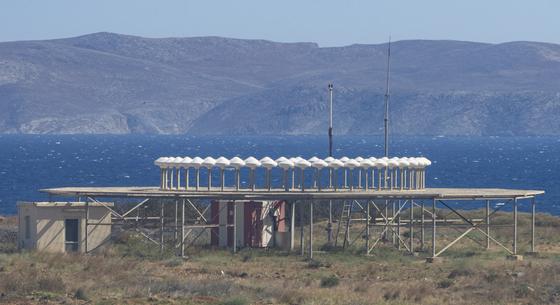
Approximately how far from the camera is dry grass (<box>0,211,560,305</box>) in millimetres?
46375

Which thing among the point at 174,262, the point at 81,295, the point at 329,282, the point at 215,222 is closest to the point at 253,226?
the point at 215,222

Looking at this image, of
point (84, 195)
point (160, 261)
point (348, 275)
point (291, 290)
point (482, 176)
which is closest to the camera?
point (291, 290)

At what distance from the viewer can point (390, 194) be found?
61.0 metres

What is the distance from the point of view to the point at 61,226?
61.8 m

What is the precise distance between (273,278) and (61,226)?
1218 cm

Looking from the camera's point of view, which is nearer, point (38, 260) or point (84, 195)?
point (38, 260)

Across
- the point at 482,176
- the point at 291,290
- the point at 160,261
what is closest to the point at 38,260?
the point at 160,261

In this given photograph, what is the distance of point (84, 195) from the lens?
204ft

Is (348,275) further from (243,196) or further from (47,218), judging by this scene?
(47,218)

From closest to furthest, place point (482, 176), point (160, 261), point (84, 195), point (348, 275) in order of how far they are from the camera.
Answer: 1. point (348, 275)
2. point (160, 261)
3. point (84, 195)
4. point (482, 176)

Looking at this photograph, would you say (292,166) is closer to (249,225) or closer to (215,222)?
(249,225)

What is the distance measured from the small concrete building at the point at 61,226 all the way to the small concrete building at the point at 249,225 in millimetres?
4957

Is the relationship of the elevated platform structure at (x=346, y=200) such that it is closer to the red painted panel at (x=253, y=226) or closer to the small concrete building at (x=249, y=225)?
the small concrete building at (x=249, y=225)

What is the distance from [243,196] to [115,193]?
5.19 m
